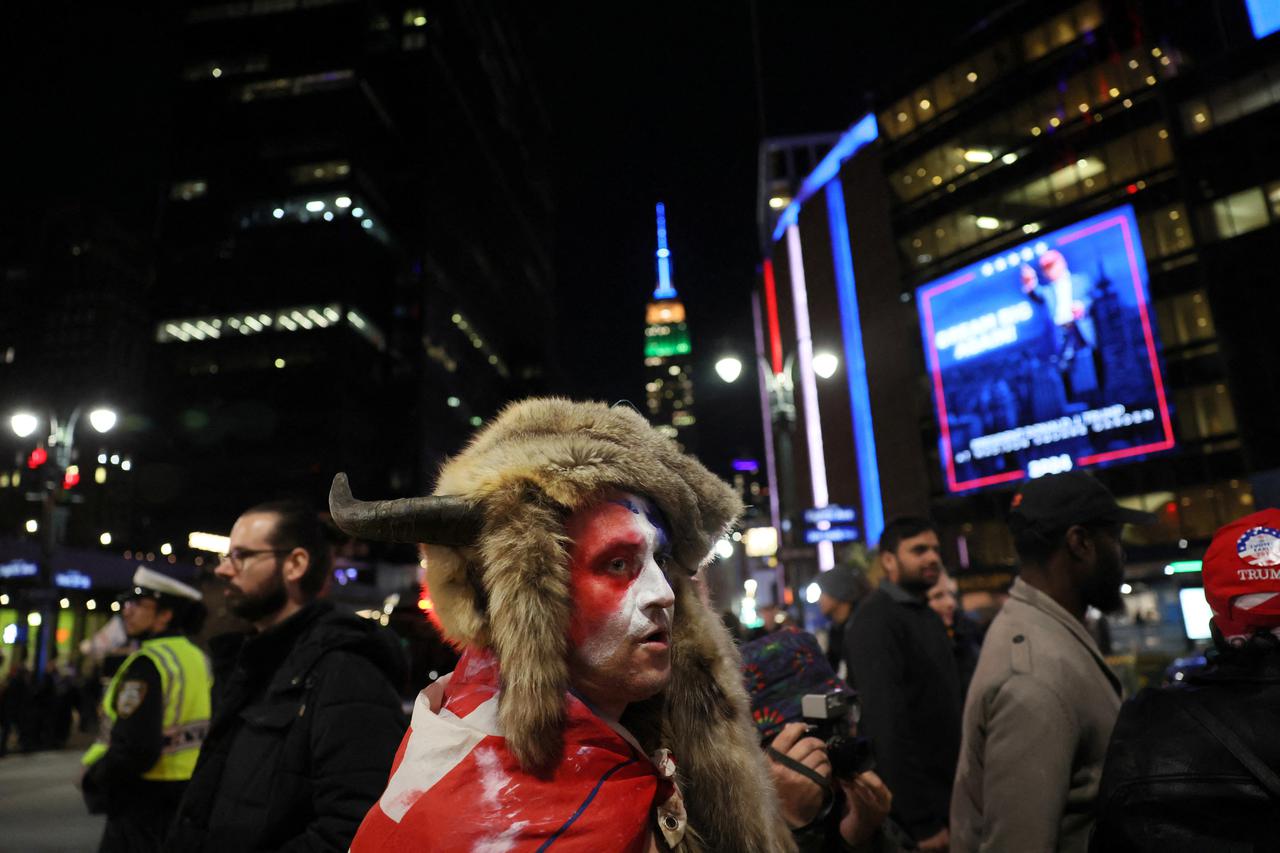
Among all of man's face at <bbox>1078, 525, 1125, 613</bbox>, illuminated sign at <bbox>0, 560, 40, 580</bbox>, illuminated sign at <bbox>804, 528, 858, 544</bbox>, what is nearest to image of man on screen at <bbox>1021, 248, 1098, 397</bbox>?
illuminated sign at <bbox>804, 528, 858, 544</bbox>

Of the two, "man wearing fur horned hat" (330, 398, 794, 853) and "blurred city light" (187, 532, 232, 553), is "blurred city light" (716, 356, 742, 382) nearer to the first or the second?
"blurred city light" (187, 532, 232, 553)

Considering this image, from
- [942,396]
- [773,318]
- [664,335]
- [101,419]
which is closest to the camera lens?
[101,419]

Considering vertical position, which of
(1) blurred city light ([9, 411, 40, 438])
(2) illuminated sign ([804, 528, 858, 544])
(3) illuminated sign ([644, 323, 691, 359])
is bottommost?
(2) illuminated sign ([804, 528, 858, 544])

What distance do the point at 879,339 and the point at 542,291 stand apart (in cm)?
7714

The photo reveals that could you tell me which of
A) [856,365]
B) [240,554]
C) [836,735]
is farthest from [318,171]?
[836,735]

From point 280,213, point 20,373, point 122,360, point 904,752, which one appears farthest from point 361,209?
point 904,752

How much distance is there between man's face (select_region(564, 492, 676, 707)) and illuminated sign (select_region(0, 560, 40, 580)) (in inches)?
803

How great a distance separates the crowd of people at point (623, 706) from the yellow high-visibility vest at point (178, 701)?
0.02 m

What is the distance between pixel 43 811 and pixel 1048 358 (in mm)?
35024

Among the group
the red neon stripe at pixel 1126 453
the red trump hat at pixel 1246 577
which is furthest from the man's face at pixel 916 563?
the red neon stripe at pixel 1126 453

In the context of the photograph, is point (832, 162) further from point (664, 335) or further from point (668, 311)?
point (668, 311)

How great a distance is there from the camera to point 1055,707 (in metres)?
2.75

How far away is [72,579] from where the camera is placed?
23547 mm

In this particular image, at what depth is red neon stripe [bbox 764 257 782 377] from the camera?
51062 mm
